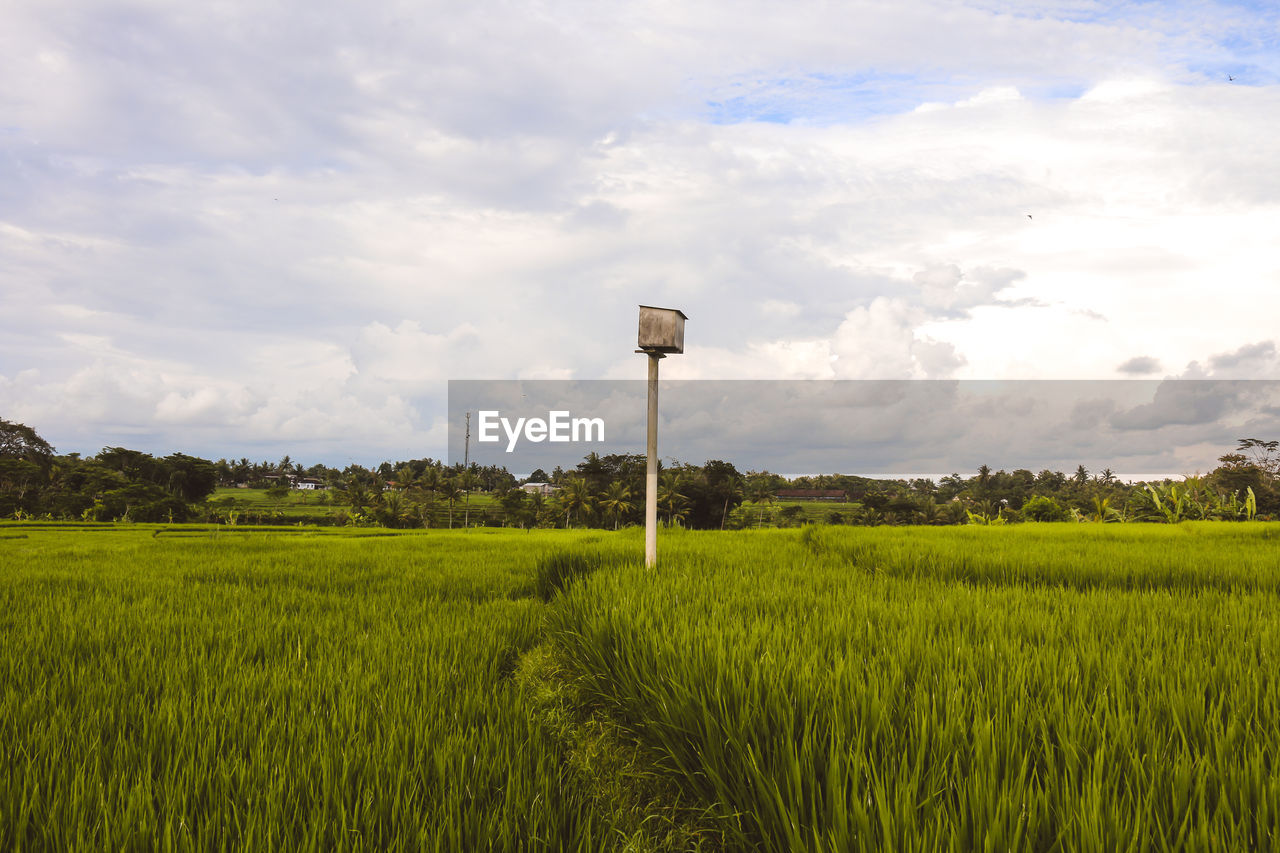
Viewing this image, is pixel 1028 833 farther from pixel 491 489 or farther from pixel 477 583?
pixel 491 489

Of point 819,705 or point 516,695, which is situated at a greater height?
point 819,705

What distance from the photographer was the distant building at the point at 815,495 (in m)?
105

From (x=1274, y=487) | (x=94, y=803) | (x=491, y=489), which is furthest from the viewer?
(x=491, y=489)

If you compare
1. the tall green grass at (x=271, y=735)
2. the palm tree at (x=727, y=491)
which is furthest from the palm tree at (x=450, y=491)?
the tall green grass at (x=271, y=735)

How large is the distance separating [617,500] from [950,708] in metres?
61.0

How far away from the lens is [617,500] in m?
62.3

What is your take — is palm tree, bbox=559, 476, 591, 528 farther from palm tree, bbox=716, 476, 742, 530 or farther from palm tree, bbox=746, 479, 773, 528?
palm tree, bbox=746, 479, 773, 528

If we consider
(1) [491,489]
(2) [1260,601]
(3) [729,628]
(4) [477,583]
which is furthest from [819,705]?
(1) [491,489]

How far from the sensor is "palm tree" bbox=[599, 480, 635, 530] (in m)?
62.9

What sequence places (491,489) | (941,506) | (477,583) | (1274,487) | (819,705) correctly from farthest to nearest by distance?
1. (491,489)
2. (941,506)
3. (1274,487)
4. (477,583)
5. (819,705)

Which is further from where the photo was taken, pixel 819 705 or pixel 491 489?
pixel 491 489

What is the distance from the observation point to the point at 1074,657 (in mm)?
2418

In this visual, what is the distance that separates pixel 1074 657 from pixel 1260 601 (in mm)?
3211

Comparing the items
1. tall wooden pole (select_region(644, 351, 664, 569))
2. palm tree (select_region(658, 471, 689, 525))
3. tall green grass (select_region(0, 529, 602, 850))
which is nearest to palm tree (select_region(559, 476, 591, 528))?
palm tree (select_region(658, 471, 689, 525))
